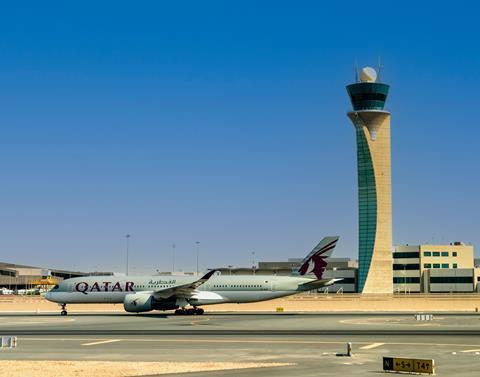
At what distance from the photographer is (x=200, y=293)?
8212 centimetres

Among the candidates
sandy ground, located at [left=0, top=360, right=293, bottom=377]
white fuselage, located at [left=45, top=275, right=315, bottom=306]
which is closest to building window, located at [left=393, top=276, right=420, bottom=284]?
white fuselage, located at [left=45, top=275, right=315, bottom=306]

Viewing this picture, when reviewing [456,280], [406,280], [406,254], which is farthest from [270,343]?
[406,254]

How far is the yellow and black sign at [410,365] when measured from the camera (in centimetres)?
2912

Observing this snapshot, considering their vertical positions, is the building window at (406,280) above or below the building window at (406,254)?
below

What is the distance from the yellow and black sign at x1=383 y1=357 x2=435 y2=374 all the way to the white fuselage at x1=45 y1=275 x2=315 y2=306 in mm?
52011

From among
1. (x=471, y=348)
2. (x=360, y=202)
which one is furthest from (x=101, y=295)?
(x=360, y=202)

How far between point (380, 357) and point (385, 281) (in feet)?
472

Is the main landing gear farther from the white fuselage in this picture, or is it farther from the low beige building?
the low beige building

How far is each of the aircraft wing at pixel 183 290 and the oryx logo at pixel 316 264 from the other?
11676mm

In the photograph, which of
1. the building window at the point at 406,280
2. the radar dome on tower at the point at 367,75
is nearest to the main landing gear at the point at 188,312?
the radar dome on tower at the point at 367,75

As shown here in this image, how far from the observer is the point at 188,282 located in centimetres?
8425

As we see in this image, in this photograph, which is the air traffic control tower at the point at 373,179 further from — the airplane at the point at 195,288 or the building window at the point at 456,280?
the airplane at the point at 195,288

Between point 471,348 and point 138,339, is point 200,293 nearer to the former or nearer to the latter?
point 138,339

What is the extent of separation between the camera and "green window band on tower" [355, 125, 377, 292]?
17200cm
